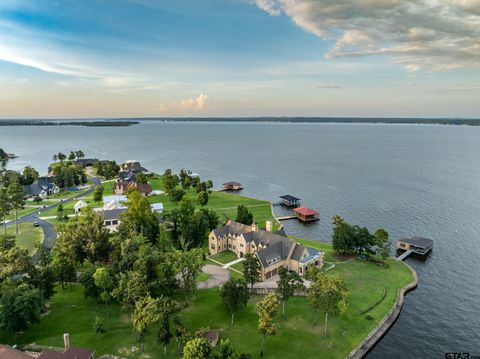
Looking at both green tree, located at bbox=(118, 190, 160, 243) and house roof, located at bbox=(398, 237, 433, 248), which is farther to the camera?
house roof, located at bbox=(398, 237, 433, 248)

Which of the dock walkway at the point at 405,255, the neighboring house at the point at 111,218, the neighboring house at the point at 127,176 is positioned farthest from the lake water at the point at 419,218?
the neighboring house at the point at 111,218

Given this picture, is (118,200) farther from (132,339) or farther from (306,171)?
(306,171)

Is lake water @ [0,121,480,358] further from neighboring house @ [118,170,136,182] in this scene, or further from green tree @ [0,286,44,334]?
green tree @ [0,286,44,334]

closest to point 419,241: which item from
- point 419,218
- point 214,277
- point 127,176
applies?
point 419,218

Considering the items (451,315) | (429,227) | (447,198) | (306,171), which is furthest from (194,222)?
(306,171)

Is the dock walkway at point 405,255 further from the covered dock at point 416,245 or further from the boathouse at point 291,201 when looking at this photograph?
the boathouse at point 291,201

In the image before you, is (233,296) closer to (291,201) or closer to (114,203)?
(114,203)

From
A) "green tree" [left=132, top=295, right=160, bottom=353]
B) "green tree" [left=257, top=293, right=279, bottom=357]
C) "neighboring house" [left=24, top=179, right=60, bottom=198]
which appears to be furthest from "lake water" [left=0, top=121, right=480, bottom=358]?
"neighboring house" [left=24, top=179, right=60, bottom=198]
